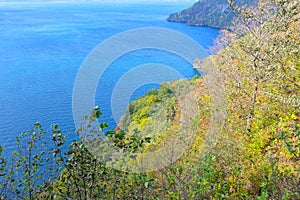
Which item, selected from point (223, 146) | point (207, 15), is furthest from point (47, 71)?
point (207, 15)

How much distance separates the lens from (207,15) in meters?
65.2

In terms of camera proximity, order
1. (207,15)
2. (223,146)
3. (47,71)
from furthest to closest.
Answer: (207,15) < (47,71) < (223,146)

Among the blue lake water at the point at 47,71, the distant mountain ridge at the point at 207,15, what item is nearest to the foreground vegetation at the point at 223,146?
the blue lake water at the point at 47,71

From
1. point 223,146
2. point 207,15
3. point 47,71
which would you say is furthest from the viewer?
point 207,15

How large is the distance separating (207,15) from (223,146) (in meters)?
64.4

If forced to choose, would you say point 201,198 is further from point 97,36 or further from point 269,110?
point 97,36

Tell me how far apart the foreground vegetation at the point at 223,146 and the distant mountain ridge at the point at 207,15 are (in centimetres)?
5224

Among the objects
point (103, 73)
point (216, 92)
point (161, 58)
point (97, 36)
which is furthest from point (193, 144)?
point (97, 36)

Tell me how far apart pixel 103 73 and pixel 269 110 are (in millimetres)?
19808

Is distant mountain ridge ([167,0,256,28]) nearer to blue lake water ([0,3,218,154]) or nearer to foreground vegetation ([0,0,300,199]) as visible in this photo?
blue lake water ([0,3,218,154])

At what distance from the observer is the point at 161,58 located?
65.6 ft

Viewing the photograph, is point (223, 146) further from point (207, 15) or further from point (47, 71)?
point (207, 15)

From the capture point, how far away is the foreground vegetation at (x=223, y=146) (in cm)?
247

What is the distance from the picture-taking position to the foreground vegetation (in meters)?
2.47
